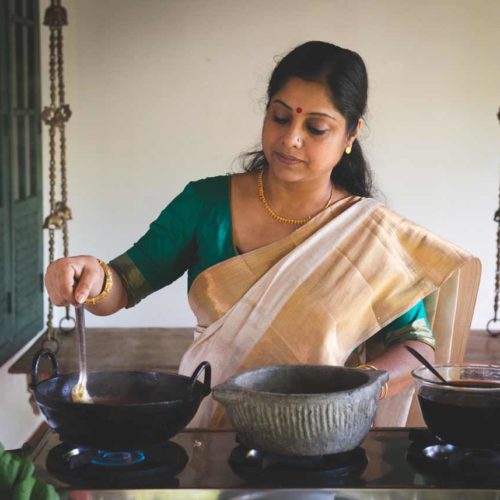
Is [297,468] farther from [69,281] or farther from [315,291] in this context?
[315,291]

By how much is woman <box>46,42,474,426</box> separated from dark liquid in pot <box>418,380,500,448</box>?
0.54 meters

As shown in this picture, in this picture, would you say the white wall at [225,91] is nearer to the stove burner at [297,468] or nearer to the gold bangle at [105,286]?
the gold bangle at [105,286]

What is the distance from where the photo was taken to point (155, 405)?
1233 millimetres

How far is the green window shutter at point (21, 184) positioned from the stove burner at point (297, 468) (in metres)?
2.34

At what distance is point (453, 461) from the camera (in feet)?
4.34

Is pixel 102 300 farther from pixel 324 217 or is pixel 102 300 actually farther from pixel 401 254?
pixel 401 254

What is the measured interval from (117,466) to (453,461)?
473 mm

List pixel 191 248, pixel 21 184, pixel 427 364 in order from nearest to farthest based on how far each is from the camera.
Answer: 1. pixel 427 364
2. pixel 191 248
3. pixel 21 184

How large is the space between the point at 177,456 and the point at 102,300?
2.20ft

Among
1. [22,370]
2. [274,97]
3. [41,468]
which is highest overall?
[274,97]

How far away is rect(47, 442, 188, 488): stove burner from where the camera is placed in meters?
1.23

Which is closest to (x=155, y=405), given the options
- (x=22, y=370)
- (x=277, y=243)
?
(x=277, y=243)

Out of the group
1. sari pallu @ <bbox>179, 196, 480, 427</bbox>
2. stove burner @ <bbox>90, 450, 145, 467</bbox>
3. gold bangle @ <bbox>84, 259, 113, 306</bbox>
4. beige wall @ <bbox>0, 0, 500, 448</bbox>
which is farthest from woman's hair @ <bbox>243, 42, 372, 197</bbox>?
beige wall @ <bbox>0, 0, 500, 448</bbox>

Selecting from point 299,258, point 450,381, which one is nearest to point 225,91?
point 299,258
